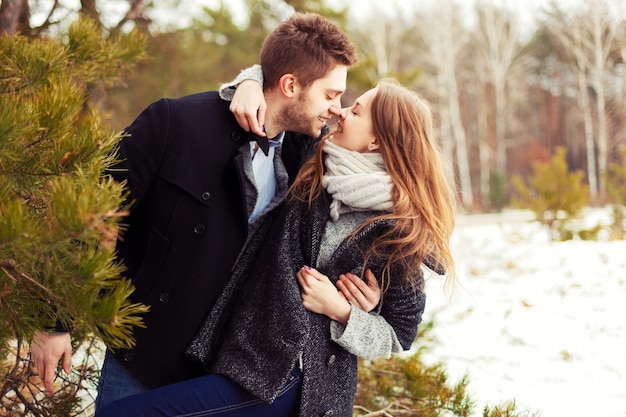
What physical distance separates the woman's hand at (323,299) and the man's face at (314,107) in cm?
67

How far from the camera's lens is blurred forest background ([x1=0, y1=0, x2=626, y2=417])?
50.8 inches

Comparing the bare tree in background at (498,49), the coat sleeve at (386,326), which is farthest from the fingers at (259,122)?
the bare tree in background at (498,49)

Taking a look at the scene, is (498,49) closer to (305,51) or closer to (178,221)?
(305,51)

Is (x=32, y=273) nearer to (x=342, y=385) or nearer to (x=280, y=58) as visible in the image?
(x=342, y=385)

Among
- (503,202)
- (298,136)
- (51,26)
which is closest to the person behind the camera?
(298,136)

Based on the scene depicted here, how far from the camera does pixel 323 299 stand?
6.40ft

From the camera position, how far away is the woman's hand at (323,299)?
1949mm

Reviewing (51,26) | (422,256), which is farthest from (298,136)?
(51,26)

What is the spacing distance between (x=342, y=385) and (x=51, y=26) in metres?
2.53

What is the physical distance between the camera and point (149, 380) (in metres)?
2.07

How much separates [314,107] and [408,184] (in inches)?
20.5

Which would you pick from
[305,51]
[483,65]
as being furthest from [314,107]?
[483,65]

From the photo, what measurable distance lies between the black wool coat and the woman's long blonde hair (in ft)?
1.02

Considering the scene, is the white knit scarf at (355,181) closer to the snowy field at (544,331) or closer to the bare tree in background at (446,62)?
the snowy field at (544,331)
